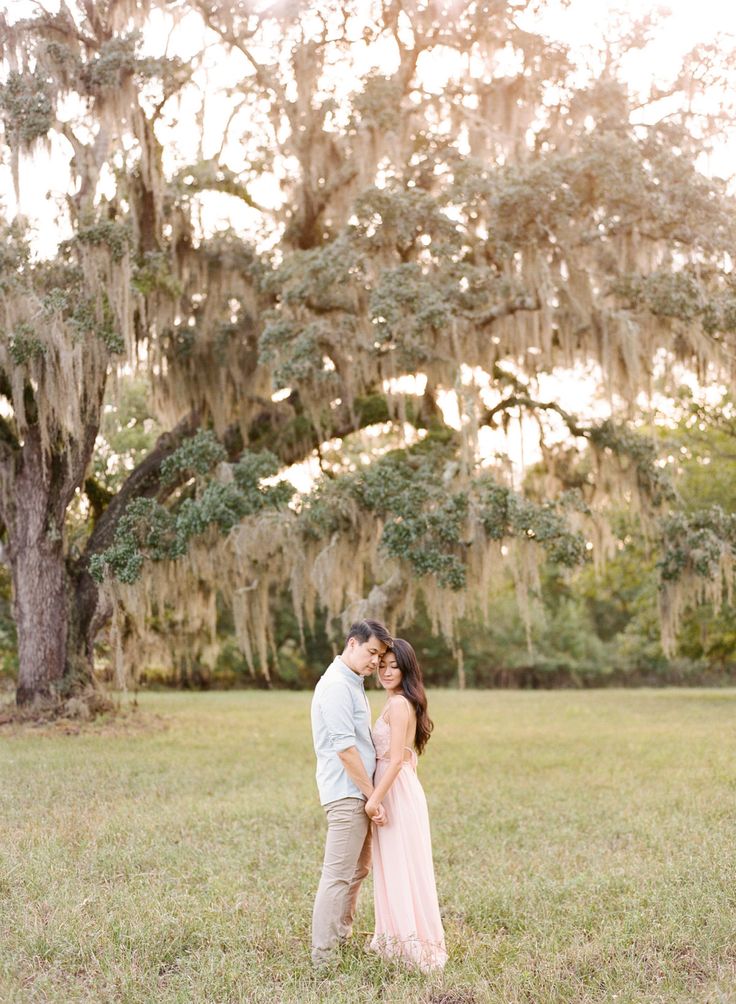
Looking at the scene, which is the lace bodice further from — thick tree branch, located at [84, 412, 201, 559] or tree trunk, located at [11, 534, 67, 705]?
tree trunk, located at [11, 534, 67, 705]

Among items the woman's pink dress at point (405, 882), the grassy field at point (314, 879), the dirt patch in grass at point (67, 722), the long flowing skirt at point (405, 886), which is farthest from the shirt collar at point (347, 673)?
the dirt patch in grass at point (67, 722)

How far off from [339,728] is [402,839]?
1.84ft

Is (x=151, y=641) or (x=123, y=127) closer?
(x=123, y=127)

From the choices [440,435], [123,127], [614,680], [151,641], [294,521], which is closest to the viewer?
[294,521]

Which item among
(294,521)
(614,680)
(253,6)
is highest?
(253,6)

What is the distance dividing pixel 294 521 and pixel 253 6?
23.5 ft

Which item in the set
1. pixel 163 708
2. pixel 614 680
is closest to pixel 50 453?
pixel 163 708

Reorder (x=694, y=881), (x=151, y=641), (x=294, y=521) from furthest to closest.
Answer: (x=151, y=641), (x=294, y=521), (x=694, y=881)

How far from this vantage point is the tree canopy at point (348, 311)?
1249cm

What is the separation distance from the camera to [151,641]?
2162 centimetres

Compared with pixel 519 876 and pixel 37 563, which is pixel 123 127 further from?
pixel 519 876

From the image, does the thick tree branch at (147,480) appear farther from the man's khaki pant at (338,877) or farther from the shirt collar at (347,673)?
the man's khaki pant at (338,877)

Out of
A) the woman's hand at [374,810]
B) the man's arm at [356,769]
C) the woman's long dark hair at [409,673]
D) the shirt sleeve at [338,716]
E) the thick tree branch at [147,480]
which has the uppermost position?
the thick tree branch at [147,480]

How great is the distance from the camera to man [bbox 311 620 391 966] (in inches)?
184
